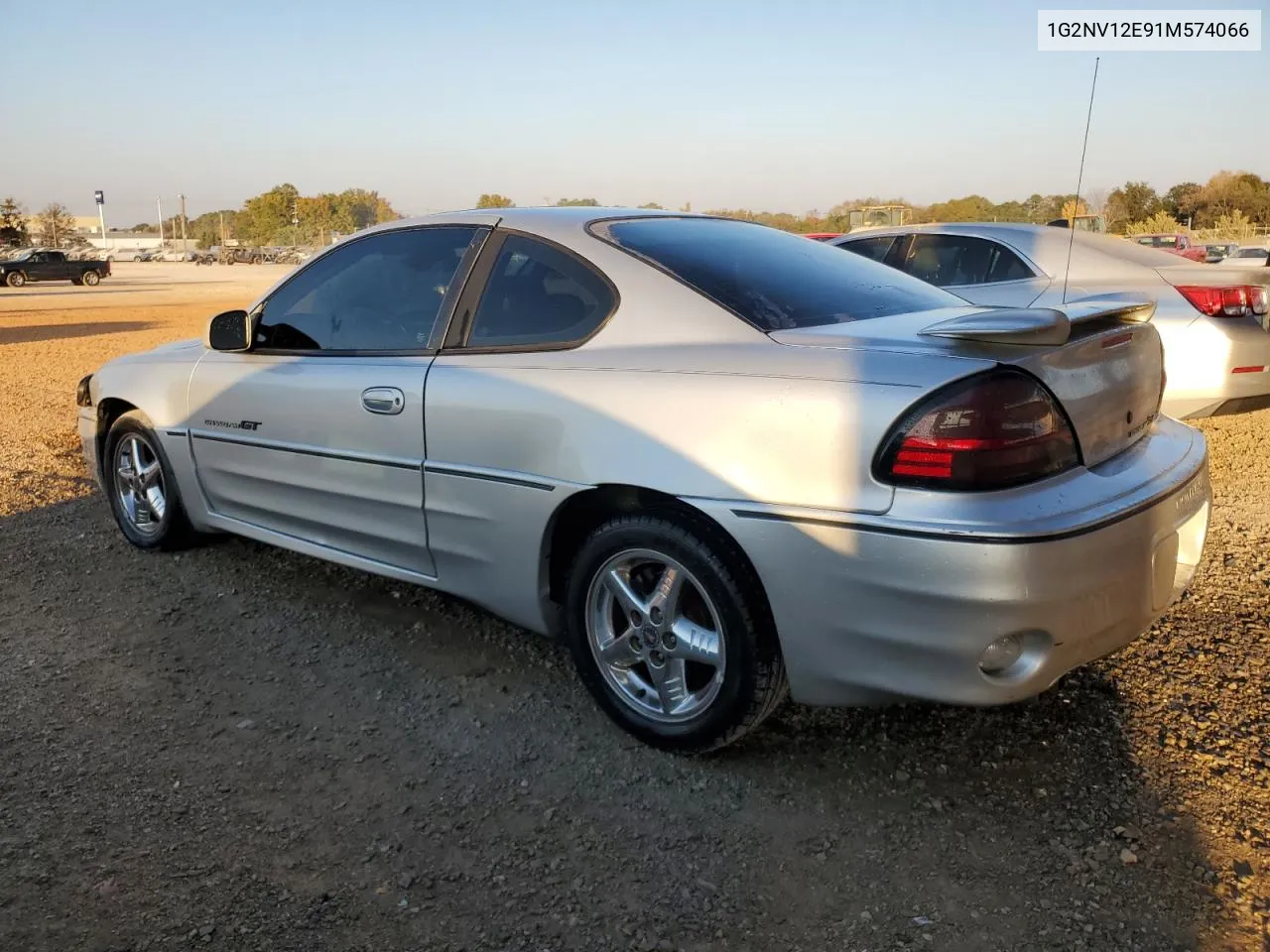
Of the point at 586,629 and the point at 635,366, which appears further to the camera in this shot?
the point at 586,629

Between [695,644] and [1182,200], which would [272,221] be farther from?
[695,644]

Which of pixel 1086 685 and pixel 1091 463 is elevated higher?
pixel 1091 463

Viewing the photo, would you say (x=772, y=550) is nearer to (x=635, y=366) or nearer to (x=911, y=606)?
(x=911, y=606)

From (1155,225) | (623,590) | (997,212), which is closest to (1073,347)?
(623,590)

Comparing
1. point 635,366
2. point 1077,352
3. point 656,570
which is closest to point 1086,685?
point 1077,352

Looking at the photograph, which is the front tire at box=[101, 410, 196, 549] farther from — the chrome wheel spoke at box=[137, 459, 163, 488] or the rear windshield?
the rear windshield

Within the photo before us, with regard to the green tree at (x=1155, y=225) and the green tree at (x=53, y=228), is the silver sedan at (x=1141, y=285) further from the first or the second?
the green tree at (x=53, y=228)

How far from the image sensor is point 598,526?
118 inches

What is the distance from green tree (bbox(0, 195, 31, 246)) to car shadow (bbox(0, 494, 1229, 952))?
2412 inches

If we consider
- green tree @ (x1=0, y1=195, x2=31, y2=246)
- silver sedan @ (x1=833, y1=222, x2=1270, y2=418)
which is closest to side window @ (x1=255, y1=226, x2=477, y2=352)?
silver sedan @ (x1=833, y1=222, x2=1270, y2=418)

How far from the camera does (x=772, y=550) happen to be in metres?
2.52

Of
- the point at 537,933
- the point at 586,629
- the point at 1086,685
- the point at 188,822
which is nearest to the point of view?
the point at 537,933

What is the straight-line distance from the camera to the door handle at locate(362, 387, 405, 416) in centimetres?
336

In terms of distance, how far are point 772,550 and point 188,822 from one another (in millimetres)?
1659
